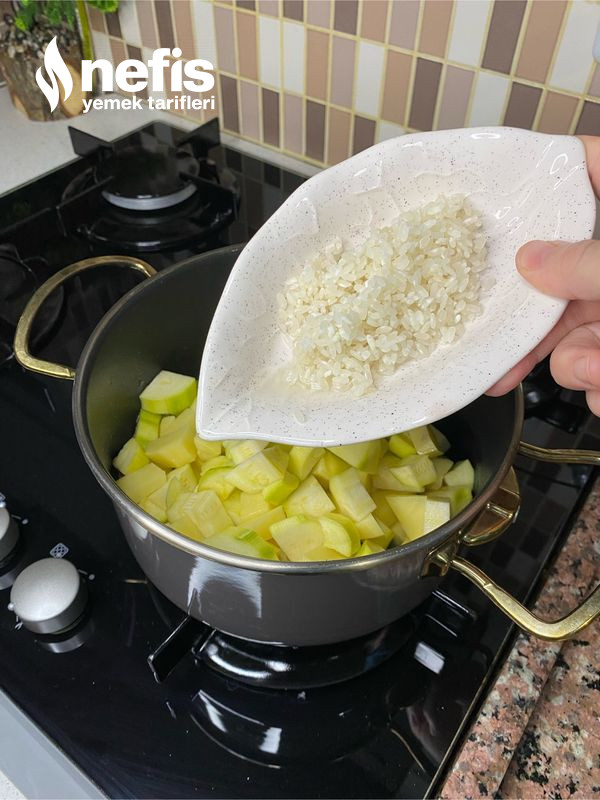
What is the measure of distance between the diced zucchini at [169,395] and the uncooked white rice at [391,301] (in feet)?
0.60

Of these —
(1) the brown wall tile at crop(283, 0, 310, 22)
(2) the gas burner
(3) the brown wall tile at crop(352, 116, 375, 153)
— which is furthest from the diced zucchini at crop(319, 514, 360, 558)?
(1) the brown wall tile at crop(283, 0, 310, 22)

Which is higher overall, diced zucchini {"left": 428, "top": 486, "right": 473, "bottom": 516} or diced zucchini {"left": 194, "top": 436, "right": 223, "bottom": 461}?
diced zucchini {"left": 428, "top": 486, "right": 473, "bottom": 516}

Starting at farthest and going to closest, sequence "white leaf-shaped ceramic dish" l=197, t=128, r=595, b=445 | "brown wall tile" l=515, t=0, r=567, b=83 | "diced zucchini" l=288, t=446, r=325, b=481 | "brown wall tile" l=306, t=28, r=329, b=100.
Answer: "brown wall tile" l=306, t=28, r=329, b=100
"brown wall tile" l=515, t=0, r=567, b=83
"diced zucchini" l=288, t=446, r=325, b=481
"white leaf-shaped ceramic dish" l=197, t=128, r=595, b=445

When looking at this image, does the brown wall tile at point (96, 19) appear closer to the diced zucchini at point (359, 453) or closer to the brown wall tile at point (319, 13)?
the brown wall tile at point (319, 13)

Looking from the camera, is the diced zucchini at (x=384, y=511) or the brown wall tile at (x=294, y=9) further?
the brown wall tile at (x=294, y=9)

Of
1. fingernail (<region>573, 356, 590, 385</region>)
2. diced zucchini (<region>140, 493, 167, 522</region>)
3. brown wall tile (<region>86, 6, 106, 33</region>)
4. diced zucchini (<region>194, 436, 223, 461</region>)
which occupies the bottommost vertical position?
diced zucchini (<region>194, 436, 223, 461</region>)

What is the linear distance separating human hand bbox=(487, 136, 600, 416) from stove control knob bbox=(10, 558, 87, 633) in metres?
0.45

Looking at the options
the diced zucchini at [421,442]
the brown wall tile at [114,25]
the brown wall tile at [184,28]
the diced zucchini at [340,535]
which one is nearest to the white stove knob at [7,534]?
the diced zucchini at [340,535]

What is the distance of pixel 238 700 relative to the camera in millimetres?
630

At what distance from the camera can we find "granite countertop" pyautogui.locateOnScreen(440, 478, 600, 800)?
1.88 feet

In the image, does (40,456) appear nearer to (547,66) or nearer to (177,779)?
(177,779)

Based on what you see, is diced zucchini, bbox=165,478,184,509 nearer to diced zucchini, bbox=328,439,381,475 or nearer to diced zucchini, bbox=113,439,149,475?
diced zucchini, bbox=113,439,149,475

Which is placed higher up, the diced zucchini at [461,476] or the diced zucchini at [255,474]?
the diced zucchini at [255,474]

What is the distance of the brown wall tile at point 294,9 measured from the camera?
102 cm
